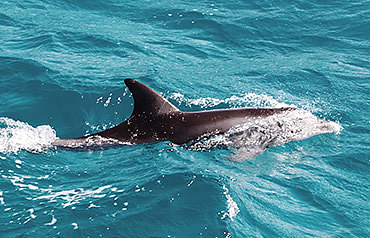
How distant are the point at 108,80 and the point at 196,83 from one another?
8.05 feet

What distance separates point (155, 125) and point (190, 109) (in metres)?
2.52

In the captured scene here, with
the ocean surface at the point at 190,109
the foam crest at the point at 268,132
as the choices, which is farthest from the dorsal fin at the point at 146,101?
the foam crest at the point at 268,132

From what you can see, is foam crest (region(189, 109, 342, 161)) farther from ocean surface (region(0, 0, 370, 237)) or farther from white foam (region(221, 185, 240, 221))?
white foam (region(221, 185, 240, 221))

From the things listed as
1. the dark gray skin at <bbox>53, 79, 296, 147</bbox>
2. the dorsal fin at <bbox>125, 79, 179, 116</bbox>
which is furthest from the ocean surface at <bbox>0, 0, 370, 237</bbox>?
the dorsal fin at <bbox>125, 79, 179, 116</bbox>

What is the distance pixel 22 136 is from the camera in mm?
10703

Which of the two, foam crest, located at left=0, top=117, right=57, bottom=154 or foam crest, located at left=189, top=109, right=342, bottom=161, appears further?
foam crest, located at left=189, top=109, right=342, bottom=161

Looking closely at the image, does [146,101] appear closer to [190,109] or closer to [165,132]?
[165,132]

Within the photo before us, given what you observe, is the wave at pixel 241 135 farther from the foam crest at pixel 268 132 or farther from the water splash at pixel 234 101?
the water splash at pixel 234 101

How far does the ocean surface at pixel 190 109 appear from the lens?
8289mm

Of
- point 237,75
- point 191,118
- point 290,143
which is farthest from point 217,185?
point 237,75

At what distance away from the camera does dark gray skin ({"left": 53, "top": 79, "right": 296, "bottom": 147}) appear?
10.4 metres

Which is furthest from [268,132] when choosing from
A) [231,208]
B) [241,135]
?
[231,208]

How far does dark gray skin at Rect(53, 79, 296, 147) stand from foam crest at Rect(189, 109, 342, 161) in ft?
0.65

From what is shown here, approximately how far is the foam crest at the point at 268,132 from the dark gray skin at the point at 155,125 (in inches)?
7.8
